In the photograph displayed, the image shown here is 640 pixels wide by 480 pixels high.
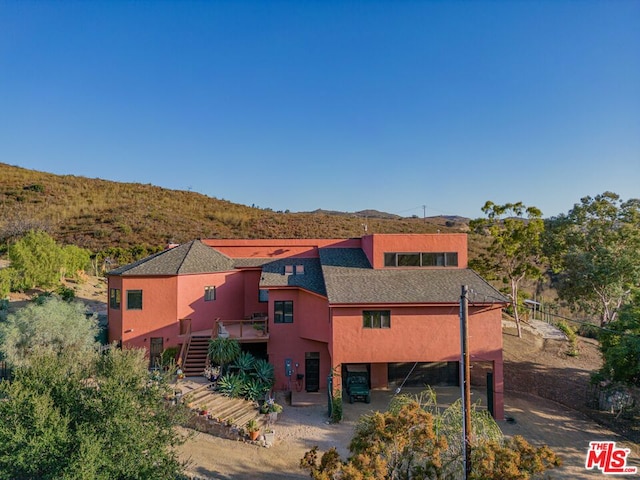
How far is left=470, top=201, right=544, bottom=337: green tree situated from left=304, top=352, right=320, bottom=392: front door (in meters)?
14.4

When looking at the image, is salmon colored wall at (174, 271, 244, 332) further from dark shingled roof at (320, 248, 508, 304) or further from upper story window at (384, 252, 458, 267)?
upper story window at (384, 252, 458, 267)

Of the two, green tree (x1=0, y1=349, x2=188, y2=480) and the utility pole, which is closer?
green tree (x1=0, y1=349, x2=188, y2=480)

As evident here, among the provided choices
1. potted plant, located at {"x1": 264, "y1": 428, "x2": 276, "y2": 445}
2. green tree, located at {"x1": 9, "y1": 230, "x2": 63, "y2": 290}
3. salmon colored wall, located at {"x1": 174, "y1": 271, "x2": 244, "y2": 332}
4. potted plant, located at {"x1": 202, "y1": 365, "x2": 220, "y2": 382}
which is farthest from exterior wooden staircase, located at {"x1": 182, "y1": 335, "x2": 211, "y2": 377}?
green tree, located at {"x1": 9, "y1": 230, "x2": 63, "y2": 290}

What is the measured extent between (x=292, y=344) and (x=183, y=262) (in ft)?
28.0

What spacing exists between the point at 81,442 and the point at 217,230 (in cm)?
5014

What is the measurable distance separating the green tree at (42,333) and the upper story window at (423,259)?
53.3ft

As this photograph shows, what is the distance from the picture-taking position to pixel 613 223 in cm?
2294

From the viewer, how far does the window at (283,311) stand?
19.4m

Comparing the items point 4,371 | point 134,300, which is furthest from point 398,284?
point 4,371

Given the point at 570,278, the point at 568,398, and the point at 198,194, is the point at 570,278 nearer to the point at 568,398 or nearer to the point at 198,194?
the point at 568,398

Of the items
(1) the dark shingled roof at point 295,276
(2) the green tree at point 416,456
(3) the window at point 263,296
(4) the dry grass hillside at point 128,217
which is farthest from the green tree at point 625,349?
(4) the dry grass hillside at point 128,217

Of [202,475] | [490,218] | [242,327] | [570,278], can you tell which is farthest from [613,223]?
[202,475]

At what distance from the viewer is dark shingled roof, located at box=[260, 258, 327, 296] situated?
1907 centimetres

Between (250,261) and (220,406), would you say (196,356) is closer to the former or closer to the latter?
(220,406)
